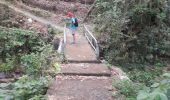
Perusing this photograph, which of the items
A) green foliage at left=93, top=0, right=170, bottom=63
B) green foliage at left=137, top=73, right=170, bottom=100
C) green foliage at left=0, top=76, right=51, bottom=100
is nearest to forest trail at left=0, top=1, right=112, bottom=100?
green foliage at left=0, top=76, right=51, bottom=100

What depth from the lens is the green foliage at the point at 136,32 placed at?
46.8 ft

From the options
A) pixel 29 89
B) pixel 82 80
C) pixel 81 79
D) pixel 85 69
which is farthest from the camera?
pixel 85 69

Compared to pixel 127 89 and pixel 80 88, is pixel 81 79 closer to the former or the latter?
pixel 80 88

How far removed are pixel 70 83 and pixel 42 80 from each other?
3.37ft

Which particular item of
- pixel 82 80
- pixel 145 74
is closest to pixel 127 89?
pixel 82 80

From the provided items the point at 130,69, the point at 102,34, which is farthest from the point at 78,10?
the point at 130,69

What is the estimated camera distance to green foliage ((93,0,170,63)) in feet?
46.8

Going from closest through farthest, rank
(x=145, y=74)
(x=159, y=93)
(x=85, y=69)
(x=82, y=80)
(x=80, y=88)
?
(x=159, y=93) < (x=80, y=88) < (x=82, y=80) < (x=85, y=69) < (x=145, y=74)

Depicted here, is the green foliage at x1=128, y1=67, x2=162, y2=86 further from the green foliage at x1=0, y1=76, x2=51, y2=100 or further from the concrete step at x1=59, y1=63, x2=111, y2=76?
the green foliage at x1=0, y1=76, x2=51, y2=100

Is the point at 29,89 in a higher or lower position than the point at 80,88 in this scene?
higher

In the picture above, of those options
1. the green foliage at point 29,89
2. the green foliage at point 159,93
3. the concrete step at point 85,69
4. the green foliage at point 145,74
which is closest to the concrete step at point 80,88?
the green foliage at point 29,89

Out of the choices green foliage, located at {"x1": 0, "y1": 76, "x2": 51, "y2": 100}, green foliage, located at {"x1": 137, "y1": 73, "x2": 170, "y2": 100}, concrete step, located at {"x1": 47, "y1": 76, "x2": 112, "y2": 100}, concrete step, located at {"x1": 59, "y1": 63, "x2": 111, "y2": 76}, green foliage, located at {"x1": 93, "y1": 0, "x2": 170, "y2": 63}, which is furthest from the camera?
green foliage, located at {"x1": 93, "y1": 0, "x2": 170, "y2": 63}

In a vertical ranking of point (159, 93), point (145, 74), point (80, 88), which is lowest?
point (145, 74)

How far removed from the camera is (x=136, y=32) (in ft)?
48.4
